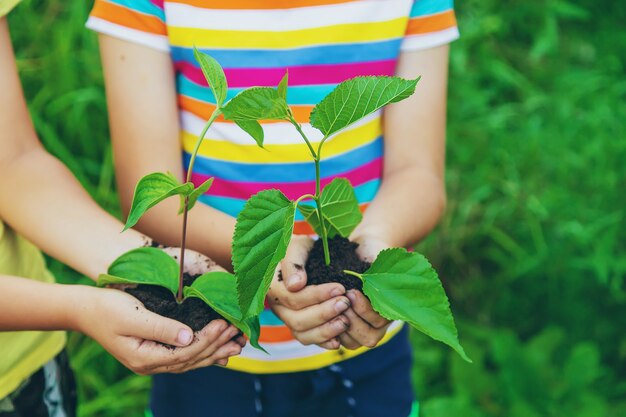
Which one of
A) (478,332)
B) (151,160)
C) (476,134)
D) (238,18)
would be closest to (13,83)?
(151,160)

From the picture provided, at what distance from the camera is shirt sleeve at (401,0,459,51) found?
42.9 inches

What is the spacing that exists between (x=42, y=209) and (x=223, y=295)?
0.98 ft

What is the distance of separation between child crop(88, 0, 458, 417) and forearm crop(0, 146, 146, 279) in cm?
9

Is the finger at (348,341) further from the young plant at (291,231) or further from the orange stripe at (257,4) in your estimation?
the orange stripe at (257,4)

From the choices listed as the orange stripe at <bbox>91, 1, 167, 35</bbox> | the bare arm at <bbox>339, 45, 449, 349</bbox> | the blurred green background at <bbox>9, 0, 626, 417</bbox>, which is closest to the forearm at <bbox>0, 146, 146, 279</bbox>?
the orange stripe at <bbox>91, 1, 167, 35</bbox>

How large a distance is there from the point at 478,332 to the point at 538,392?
0.64ft

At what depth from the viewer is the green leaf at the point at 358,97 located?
723 mm

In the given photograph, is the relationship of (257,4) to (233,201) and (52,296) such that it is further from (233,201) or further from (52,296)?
(52,296)

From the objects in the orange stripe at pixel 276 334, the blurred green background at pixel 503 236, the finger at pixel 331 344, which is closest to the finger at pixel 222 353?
the finger at pixel 331 344

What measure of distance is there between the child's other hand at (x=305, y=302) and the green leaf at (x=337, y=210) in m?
0.05

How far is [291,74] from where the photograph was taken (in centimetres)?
103

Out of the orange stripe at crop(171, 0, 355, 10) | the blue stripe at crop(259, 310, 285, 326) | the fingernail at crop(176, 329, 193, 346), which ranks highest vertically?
the orange stripe at crop(171, 0, 355, 10)

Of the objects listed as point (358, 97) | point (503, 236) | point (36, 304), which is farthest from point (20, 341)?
point (503, 236)

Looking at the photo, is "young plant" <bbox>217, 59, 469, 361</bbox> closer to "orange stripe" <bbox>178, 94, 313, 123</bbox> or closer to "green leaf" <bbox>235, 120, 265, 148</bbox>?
"green leaf" <bbox>235, 120, 265, 148</bbox>
